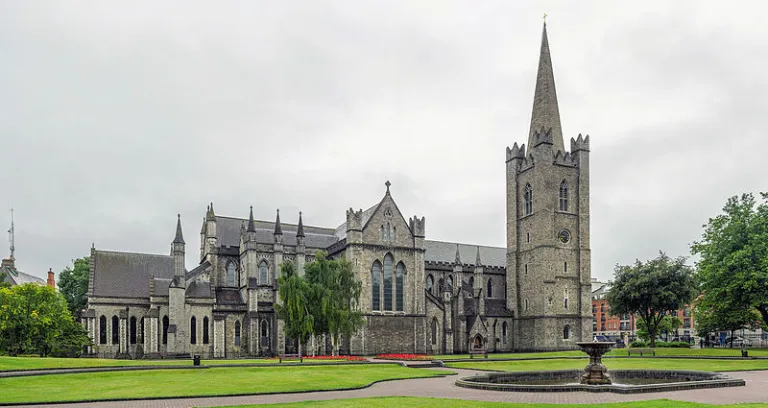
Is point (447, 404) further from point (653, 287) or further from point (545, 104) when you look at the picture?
point (545, 104)

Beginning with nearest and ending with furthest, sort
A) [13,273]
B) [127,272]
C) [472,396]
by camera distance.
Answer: [472,396] < [127,272] < [13,273]

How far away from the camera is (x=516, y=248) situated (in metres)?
81.7

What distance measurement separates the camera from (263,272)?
228 feet

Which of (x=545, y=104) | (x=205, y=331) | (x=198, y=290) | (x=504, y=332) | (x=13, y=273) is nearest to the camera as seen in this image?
(x=205, y=331)

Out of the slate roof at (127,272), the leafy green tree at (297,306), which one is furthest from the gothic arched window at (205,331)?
the leafy green tree at (297,306)

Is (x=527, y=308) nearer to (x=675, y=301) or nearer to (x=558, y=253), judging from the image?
(x=558, y=253)

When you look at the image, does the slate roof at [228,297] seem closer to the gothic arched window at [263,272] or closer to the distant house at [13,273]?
the gothic arched window at [263,272]

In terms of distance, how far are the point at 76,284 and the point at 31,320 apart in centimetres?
2891

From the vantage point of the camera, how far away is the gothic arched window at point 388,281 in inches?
2746

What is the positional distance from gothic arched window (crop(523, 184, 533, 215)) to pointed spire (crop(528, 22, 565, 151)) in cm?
529

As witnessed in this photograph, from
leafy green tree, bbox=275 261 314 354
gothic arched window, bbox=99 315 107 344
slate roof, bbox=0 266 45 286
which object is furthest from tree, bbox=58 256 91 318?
leafy green tree, bbox=275 261 314 354

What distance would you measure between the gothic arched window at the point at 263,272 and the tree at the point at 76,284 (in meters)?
23.7

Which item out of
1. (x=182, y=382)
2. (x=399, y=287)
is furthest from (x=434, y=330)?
(x=182, y=382)

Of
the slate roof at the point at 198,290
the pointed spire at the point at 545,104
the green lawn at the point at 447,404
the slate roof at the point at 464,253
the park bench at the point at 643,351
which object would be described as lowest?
the park bench at the point at 643,351
